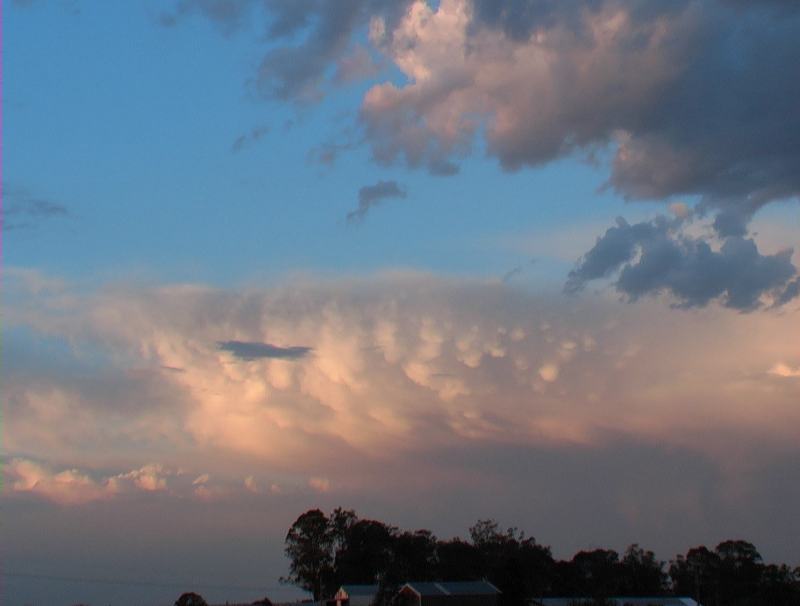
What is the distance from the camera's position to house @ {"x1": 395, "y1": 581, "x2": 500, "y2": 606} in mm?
121438

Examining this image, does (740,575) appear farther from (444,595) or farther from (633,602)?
(444,595)

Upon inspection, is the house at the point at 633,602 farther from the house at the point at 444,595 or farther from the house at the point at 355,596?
the house at the point at 355,596

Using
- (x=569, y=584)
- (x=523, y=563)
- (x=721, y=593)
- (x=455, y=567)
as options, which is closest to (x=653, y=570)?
(x=721, y=593)

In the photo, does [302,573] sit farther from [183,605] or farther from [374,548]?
[183,605]

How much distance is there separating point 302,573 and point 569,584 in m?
49.8

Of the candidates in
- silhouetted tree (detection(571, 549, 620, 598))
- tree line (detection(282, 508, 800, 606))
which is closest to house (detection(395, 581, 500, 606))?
tree line (detection(282, 508, 800, 606))

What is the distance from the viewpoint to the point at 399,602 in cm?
12162

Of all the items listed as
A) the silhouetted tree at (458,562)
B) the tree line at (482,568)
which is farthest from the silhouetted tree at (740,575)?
the silhouetted tree at (458,562)

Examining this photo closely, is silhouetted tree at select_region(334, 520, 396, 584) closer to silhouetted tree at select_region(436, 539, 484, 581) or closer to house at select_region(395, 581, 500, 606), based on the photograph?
silhouetted tree at select_region(436, 539, 484, 581)

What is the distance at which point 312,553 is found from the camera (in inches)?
5999

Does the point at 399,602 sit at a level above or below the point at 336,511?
below

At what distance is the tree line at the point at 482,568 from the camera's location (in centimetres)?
15175

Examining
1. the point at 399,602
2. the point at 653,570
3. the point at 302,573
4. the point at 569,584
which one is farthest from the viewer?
the point at 653,570

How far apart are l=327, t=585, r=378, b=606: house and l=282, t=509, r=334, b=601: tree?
21849 mm
